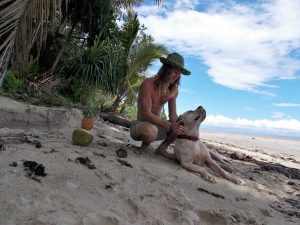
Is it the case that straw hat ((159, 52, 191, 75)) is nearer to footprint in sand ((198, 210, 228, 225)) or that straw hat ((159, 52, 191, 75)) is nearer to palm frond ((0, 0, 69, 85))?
palm frond ((0, 0, 69, 85))

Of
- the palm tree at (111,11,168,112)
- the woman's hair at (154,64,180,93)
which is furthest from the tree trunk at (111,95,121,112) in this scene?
the woman's hair at (154,64,180,93)

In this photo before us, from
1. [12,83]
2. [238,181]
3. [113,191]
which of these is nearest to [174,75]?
[238,181]

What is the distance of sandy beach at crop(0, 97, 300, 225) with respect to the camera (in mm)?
Result: 2301

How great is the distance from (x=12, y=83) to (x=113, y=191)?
5.06 m

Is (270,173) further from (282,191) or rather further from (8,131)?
(8,131)

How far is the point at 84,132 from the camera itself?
403 centimetres

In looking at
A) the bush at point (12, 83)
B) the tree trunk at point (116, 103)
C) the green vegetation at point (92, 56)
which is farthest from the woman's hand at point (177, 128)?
the tree trunk at point (116, 103)

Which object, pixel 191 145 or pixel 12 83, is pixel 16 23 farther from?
pixel 12 83

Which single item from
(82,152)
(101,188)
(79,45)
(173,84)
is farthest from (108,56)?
(101,188)

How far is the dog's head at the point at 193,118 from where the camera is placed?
414 centimetres

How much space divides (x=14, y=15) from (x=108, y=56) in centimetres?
694

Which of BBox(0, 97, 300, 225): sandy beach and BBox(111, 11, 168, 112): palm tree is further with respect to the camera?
BBox(111, 11, 168, 112): palm tree

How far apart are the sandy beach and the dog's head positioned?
0.46 metres

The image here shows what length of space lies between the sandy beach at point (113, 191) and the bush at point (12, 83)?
7.45 feet
